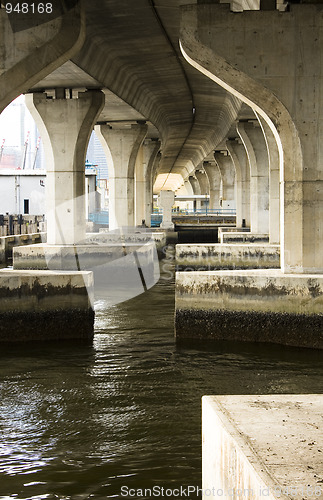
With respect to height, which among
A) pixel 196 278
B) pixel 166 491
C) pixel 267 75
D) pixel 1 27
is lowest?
pixel 166 491

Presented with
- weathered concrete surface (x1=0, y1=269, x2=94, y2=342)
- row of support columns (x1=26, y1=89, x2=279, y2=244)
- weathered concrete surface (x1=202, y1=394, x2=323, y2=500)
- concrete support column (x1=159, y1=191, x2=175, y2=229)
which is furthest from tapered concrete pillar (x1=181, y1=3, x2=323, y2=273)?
concrete support column (x1=159, y1=191, x2=175, y2=229)

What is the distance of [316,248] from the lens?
1361 cm

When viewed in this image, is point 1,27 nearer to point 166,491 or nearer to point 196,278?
point 196,278

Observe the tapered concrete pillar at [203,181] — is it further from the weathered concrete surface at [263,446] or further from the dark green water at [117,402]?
the weathered concrete surface at [263,446]

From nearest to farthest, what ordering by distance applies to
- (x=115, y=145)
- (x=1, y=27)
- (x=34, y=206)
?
(x=1, y=27)
(x=115, y=145)
(x=34, y=206)

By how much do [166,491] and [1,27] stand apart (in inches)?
426

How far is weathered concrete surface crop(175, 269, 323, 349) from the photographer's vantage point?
1238 centimetres

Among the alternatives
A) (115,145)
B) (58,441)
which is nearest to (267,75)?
(58,441)

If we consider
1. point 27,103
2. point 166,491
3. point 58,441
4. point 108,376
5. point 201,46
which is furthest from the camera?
point 27,103

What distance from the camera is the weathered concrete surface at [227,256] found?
2284cm

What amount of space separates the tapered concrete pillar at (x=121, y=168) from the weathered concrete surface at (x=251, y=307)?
23.2 meters

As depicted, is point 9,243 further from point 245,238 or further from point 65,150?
point 245,238

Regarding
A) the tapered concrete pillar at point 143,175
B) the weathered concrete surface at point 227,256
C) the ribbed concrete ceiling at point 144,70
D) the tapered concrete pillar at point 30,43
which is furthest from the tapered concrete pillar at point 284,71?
the tapered concrete pillar at point 143,175

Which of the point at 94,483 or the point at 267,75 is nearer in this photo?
the point at 94,483
